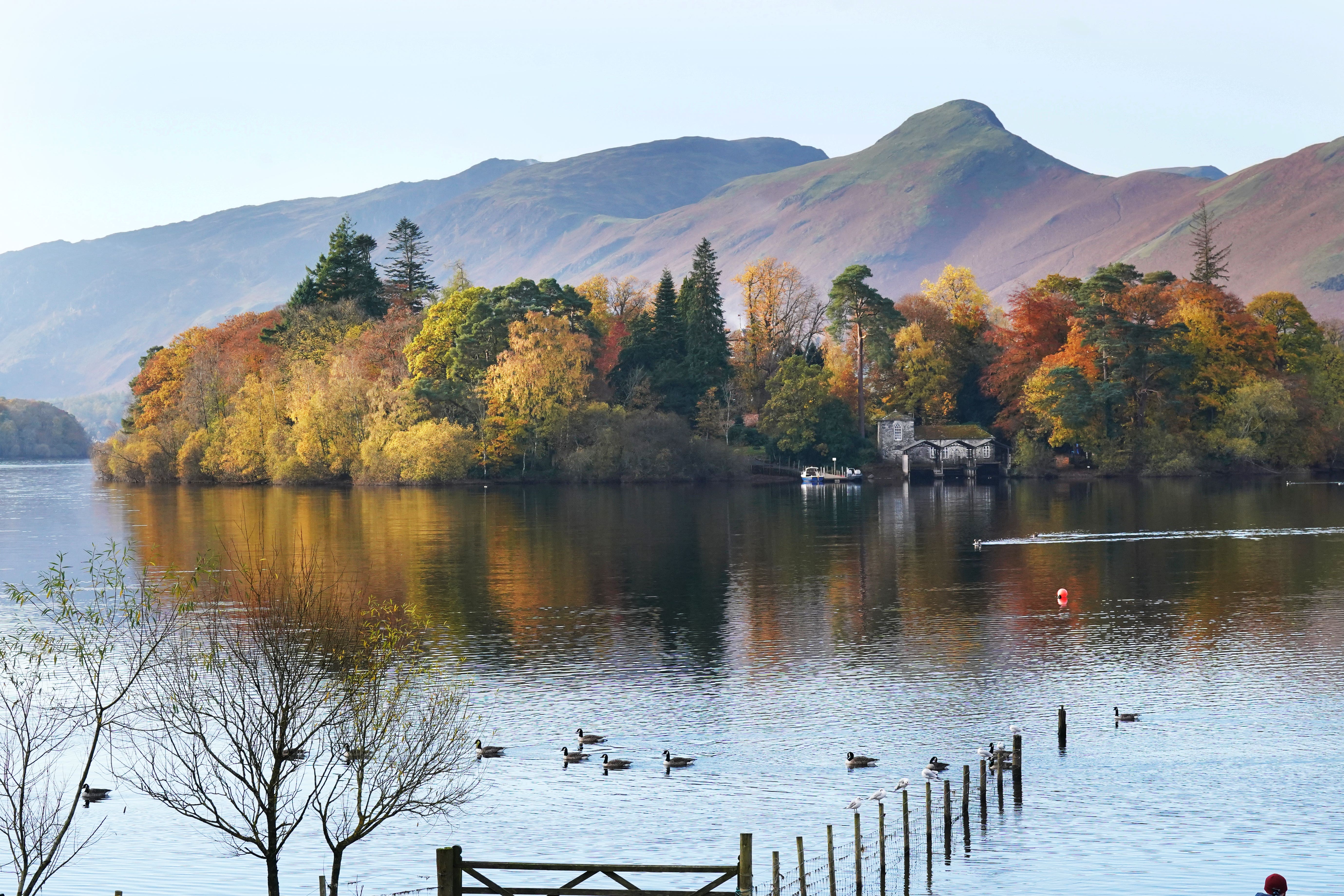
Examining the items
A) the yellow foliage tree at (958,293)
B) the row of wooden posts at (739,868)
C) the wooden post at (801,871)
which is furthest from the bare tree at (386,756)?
the yellow foliage tree at (958,293)

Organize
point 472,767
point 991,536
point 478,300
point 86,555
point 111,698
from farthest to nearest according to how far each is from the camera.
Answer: point 478,300, point 991,536, point 86,555, point 111,698, point 472,767

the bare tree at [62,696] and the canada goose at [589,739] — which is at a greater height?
the bare tree at [62,696]

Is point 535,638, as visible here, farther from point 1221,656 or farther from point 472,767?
point 1221,656

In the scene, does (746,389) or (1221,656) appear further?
(746,389)

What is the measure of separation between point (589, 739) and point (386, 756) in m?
13.1

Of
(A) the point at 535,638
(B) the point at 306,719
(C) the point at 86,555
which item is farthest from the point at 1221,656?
(C) the point at 86,555

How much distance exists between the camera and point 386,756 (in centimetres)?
2816

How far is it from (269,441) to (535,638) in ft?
364

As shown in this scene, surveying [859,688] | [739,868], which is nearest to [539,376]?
[859,688]

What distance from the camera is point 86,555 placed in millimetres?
87938

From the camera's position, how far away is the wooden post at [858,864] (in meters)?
27.5

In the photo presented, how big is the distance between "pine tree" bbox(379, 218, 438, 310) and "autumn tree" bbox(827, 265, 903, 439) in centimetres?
5621

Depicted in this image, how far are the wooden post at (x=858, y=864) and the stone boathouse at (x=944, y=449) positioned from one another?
437ft

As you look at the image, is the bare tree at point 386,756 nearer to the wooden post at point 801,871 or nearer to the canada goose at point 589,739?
the canada goose at point 589,739
